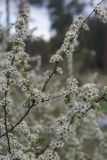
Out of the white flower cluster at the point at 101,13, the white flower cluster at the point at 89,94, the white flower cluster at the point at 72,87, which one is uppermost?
the white flower cluster at the point at 101,13

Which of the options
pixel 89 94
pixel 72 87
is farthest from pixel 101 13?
pixel 89 94

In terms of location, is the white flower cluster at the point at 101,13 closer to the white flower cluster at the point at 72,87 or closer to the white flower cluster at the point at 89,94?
the white flower cluster at the point at 72,87

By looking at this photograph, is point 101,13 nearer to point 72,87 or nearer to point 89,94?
point 72,87

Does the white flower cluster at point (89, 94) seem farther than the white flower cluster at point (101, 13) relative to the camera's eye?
No

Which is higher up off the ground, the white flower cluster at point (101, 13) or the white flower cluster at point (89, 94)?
the white flower cluster at point (101, 13)

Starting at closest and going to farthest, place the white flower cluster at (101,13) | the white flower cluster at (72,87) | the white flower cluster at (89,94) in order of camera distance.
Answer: the white flower cluster at (89,94) → the white flower cluster at (72,87) → the white flower cluster at (101,13)

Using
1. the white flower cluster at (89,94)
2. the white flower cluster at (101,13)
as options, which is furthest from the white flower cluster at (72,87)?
the white flower cluster at (101,13)

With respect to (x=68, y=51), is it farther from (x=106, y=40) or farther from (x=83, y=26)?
(x=106, y=40)

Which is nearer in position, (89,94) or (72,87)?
(89,94)

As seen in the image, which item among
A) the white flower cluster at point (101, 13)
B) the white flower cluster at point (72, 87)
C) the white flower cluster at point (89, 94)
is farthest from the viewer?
the white flower cluster at point (101, 13)

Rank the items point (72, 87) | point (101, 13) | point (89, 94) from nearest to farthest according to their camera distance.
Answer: point (89, 94) → point (72, 87) → point (101, 13)

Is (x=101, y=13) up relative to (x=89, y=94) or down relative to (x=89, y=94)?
up

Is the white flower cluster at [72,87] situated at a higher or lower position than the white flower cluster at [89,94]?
higher
